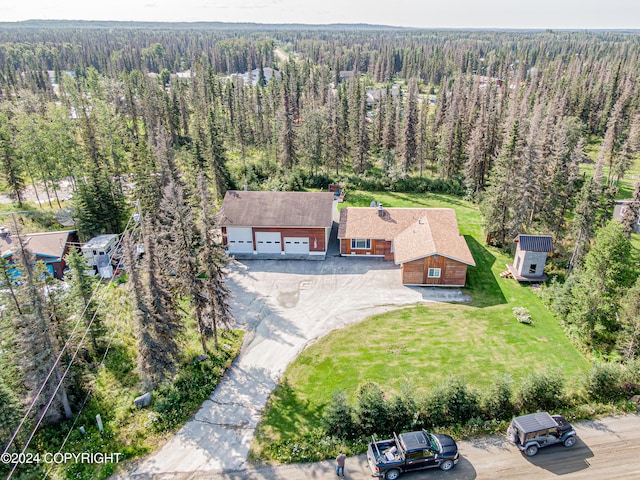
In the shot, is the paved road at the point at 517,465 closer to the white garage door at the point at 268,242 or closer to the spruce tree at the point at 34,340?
the spruce tree at the point at 34,340

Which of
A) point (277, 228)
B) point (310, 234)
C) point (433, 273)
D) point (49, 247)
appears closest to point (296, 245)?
point (310, 234)

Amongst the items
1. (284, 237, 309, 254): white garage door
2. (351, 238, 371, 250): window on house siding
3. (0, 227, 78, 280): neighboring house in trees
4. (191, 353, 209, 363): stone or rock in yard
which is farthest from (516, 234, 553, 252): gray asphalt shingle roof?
(0, 227, 78, 280): neighboring house in trees

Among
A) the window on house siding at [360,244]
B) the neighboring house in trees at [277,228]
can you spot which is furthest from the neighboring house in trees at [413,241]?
the neighboring house in trees at [277,228]

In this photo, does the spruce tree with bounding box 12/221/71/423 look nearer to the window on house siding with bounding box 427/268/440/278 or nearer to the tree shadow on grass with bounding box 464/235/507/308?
the window on house siding with bounding box 427/268/440/278

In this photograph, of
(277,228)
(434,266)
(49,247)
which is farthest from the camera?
(277,228)

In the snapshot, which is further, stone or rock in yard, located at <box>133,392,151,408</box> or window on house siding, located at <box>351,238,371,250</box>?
window on house siding, located at <box>351,238,371,250</box>

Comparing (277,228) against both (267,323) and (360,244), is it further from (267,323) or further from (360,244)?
(267,323)

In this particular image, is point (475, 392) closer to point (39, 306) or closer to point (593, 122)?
point (39, 306)
